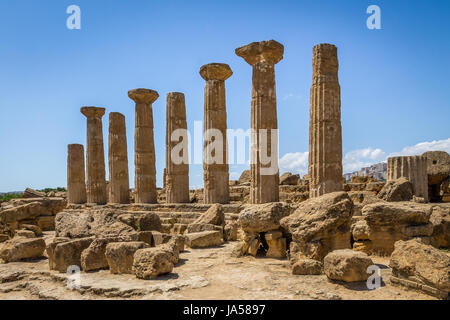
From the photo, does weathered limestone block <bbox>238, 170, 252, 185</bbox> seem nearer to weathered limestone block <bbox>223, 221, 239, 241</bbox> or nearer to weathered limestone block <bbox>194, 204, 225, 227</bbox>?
weathered limestone block <bbox>194, 204, 225, 227</bbox>

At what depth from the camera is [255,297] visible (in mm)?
4887

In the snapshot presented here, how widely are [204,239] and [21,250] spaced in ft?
14.7

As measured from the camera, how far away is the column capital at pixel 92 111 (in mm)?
20230

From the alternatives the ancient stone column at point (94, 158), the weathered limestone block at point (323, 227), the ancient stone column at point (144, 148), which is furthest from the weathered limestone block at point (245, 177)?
the weathered limestone block at point (323, 227)

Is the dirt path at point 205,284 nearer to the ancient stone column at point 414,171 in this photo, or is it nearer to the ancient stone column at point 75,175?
the ancient stone column at point 414,171

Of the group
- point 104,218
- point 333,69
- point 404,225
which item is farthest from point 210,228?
point 333,69

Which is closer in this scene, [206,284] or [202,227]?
[206,284]

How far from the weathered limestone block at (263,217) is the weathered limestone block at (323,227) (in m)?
0.63

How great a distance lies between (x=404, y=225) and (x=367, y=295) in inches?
121

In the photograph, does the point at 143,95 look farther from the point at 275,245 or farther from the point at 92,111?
the point at 275,245

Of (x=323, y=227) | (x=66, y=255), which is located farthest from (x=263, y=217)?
(x=66, y=255)

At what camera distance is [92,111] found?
2025cm

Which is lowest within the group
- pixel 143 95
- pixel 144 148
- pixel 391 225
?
pixel 391 225

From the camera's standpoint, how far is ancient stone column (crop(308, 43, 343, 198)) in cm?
1180
